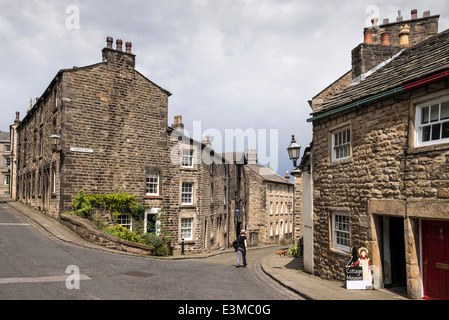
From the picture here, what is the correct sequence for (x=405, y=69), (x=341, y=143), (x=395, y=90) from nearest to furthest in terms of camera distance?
1. (x=395, y=90)
2. (x=405, y=69)
3. (x=341, y=143)

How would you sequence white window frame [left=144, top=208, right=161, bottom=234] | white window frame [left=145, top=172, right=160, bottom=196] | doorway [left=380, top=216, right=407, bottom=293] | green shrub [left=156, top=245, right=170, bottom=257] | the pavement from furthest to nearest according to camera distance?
white window frame [left=145, top=172, right=160, bottom=196] → white window frame [left=144, top=208, right=161, bottom=234] → green shrub [left=156, top=245, right=170, bottom=257] → doorway [left=380, top=216, right=407, bottom=293] → the pavement

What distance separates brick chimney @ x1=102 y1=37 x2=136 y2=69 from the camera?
69.0 ft

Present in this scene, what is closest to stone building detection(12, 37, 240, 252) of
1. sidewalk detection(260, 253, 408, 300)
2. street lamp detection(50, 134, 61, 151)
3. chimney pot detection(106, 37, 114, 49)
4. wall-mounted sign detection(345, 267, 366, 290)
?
street lamp detection(50, 134, 61, 151)

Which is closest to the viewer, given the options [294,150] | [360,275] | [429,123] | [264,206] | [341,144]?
[429,123]

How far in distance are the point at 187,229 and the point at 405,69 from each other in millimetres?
17317

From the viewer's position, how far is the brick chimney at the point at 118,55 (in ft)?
69.0

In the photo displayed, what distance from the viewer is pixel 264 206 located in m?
42.9

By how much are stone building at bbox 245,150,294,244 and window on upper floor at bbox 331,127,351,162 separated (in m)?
28.3

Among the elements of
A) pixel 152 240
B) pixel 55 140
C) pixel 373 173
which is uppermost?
pixel 55 140

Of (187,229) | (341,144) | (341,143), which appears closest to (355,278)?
(341,144)

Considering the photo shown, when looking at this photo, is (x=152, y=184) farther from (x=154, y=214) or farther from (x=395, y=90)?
(x=395, y=90)

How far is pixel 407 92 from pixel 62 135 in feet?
55.0

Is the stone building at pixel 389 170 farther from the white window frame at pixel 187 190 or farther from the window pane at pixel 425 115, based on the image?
the white window frame at pixel 187 190

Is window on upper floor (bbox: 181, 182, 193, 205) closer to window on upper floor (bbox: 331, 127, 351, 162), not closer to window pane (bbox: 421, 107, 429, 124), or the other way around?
window on upper floor (bbox: 331, 127, 351, 162)
